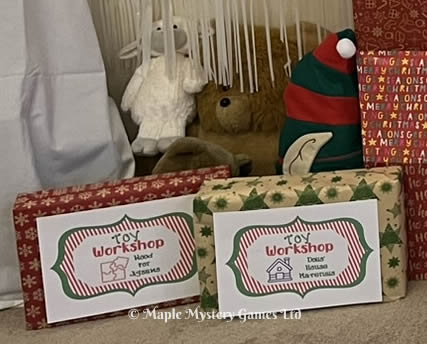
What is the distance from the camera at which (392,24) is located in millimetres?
1187

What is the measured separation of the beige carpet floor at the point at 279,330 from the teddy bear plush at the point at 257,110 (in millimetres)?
323

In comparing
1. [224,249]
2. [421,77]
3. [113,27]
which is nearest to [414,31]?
[421,77]

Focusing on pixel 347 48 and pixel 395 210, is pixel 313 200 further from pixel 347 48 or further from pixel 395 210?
pixel 347 48

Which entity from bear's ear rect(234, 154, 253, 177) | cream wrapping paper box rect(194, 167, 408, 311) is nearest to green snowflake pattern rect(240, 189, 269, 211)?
cream wrapping paper box rect(194, 167, 408, 311)

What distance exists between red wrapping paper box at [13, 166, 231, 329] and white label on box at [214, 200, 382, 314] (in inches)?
3.8

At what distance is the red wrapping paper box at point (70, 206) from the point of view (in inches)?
45.7

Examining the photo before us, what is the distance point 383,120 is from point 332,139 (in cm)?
9

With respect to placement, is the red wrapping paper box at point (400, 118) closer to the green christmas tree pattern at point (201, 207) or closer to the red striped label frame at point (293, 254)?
the red striped label frame at point (293, 254)

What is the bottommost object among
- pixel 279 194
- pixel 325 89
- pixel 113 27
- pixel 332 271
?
pixel 332 271

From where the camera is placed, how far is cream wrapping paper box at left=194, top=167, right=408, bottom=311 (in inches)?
44.6

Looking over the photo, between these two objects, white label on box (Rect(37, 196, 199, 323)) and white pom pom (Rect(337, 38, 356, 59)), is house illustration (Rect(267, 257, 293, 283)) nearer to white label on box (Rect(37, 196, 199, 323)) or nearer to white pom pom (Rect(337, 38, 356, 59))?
white label on box (Rect(37, 196, 199, 323))

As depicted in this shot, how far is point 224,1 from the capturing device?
1347 millimetres

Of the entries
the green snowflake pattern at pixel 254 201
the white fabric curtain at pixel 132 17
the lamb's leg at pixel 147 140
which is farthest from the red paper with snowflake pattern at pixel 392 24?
the lamb's leg at pixel 147 140

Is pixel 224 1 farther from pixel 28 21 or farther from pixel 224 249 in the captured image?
pixel 224 249
